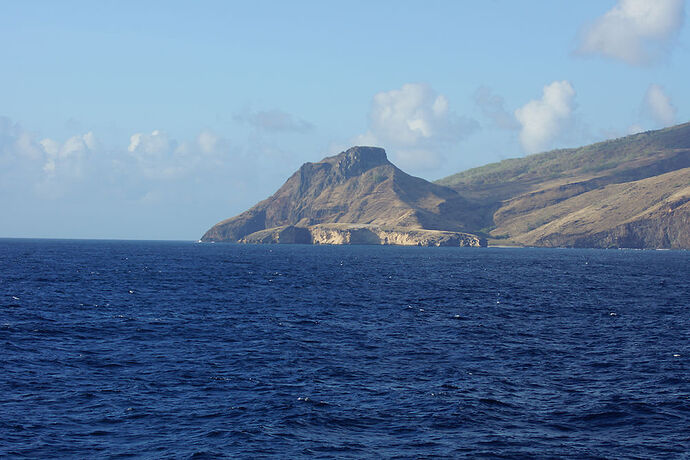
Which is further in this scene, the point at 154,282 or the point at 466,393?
the point at 154,282

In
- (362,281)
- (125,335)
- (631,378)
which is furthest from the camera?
(362,281)

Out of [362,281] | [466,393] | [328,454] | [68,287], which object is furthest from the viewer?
[362,281]

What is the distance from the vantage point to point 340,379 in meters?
39.4

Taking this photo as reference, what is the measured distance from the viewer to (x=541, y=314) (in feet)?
235

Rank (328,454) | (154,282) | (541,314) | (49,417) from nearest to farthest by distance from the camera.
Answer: (328,454)
(49,417)
(541,314)
(154,282)

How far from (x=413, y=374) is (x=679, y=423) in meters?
15.4

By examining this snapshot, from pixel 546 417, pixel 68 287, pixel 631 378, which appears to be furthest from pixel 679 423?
pixel 68 287

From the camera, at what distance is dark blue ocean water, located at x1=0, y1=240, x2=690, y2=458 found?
2833 cm

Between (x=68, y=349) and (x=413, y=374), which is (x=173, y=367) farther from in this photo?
(x=413, y=374)

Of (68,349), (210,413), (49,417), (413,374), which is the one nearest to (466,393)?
(413,374)

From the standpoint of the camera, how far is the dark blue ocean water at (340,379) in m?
28.3

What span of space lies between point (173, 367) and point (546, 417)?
2373 cm

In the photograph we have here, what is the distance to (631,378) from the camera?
4003 cm

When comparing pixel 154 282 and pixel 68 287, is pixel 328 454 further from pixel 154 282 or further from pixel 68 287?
pixel 154 282
